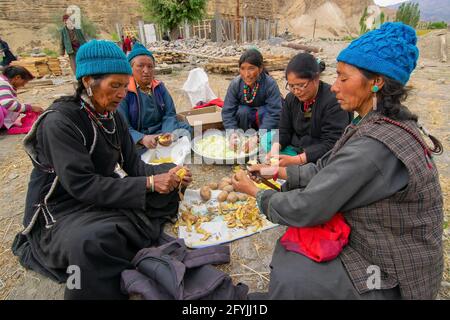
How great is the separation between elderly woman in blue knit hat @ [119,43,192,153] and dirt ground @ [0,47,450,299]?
2.25 feet

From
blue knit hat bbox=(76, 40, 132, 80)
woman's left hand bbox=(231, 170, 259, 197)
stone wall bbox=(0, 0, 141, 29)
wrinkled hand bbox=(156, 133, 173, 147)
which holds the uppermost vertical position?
stone wall bbox=(0, 0, 141, 29)

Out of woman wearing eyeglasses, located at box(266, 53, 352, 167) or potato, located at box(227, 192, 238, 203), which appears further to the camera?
potato, located at box(227, 192, 238, 203)

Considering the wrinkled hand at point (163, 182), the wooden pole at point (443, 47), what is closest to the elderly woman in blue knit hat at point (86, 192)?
the wrinkled hand at point (163, 182)

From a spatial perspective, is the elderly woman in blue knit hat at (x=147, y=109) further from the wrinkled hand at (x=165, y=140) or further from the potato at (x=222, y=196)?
the potato at (x=222, y=196)

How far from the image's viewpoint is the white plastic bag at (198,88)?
248 inches

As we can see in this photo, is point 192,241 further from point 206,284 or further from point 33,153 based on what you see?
point 33,153

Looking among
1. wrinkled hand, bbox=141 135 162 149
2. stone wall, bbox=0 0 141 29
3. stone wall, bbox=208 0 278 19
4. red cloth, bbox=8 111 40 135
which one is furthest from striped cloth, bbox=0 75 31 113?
stone wall, bbox=208 0 278 19

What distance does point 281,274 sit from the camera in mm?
1618

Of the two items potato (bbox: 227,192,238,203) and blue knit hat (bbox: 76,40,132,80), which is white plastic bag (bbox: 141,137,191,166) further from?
Result: blue knit hat (bbox: 76,40,132,80)

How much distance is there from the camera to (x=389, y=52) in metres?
1.52

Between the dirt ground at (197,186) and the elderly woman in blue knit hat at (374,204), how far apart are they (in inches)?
29.6

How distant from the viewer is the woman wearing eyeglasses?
295cm

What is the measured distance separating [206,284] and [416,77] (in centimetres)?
1022

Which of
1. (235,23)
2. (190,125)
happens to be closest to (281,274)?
(190,125)
